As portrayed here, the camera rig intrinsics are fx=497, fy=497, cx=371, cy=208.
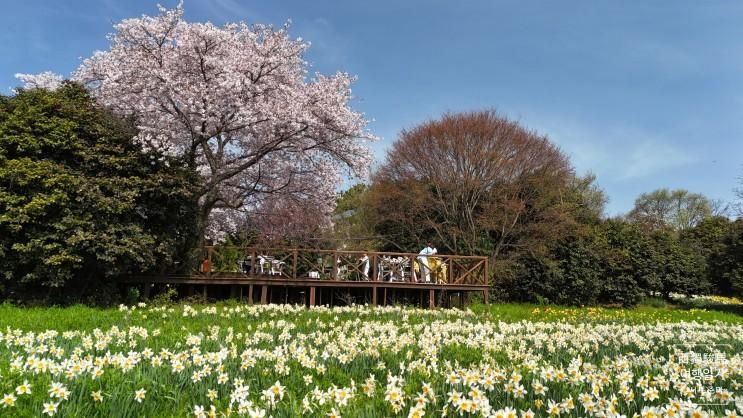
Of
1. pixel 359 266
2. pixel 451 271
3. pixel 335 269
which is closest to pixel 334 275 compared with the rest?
pixel 335 269

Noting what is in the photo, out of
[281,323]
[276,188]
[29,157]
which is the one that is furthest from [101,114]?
[281,323]

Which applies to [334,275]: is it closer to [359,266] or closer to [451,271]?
[359,266]

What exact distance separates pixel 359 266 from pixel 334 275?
1.04 metres

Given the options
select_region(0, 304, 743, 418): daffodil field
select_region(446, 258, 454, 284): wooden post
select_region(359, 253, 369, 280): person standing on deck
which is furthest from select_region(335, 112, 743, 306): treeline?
select_region(0, 304, 743, 418): daffodil field

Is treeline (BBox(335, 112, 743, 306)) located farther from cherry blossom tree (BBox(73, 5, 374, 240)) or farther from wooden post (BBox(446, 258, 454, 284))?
cherry blossom tree (BBox(73, 5, 374, 240))

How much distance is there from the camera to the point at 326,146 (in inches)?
553

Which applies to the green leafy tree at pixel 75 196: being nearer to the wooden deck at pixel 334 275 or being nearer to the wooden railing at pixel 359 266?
the wooden deck at pixel 334 275

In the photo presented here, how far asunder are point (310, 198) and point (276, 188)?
105 cm

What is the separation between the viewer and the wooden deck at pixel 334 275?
13234mm

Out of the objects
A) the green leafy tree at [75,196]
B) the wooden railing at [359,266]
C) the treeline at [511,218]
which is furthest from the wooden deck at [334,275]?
the treeline at [511,218]

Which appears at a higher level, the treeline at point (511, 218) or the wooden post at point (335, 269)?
the treeline at point (511, 218)

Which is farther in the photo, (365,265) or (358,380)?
(365,265)

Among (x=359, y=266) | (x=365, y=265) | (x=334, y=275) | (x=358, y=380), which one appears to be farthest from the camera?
(x=365, y=265)

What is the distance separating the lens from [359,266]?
1506 cm
